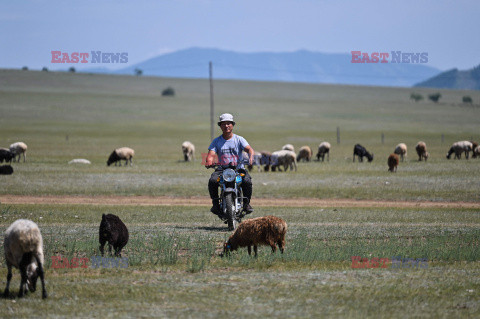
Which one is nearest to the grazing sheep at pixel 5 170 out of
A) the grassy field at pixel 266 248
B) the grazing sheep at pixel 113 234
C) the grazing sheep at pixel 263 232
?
the grassy field at pixel 266 248

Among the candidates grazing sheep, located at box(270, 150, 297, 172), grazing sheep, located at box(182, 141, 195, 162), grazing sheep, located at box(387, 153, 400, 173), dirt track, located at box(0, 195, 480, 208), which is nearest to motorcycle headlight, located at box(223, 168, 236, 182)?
dirt track, located at box(0, 195, 480, 208)

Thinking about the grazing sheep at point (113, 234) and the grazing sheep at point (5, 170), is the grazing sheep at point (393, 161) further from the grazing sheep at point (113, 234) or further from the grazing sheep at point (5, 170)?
the grazing sheep at point (113, 234)

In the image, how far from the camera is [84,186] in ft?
86.9

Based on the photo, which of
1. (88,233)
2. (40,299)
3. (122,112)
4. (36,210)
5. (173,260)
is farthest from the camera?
(122,112)

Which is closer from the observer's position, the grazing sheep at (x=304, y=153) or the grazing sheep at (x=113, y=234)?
the grazing sheep at (x=113, y=234)

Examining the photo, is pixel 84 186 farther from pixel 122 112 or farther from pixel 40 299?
pixel 122 112

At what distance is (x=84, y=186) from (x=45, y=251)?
16.0 metres

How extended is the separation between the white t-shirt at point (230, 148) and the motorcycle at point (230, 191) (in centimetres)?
14

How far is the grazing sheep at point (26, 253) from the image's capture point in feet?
26.3

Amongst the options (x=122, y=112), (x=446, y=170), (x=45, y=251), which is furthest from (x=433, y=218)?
(x=122, y=112)

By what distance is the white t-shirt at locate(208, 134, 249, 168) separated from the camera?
13523 millimetres

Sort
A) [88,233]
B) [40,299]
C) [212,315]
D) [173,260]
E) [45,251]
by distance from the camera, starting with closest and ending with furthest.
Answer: [212,315] → [40,299] → [173,260] → [45,251] → [88,233]

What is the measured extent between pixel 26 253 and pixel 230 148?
608 cm

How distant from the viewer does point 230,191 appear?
533 inches
